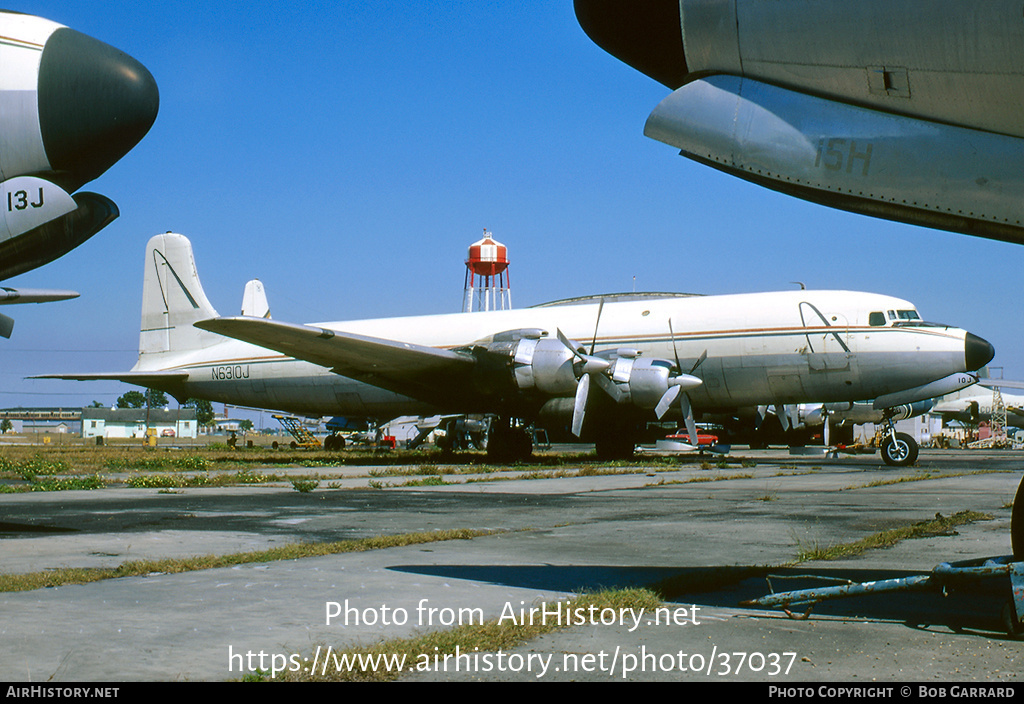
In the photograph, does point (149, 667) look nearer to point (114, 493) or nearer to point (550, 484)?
point (114, 493)

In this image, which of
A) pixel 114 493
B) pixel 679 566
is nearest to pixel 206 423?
pixel 114 493

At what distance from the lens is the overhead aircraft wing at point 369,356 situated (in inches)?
773

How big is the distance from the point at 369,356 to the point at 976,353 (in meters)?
14.9

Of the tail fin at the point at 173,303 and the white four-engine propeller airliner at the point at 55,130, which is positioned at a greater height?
the tail fin at the point at 173,303

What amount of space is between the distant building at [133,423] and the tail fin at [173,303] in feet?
256

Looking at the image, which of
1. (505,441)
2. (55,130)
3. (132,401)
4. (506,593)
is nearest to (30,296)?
(55,130)

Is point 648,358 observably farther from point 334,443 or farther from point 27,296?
point 334,443

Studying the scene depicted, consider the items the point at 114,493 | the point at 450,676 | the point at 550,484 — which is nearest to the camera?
the point at 450,676

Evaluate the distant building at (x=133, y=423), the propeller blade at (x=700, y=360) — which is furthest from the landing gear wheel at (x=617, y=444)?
the distant building at (x=133, y=423)

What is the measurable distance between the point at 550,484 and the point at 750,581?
31.1ft

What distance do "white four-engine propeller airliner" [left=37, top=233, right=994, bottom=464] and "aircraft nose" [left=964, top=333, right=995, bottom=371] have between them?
3 cm

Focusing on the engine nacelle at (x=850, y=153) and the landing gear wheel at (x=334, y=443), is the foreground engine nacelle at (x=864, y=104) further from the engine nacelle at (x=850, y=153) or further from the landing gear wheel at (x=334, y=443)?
the landing gear wheel at (x=334, y=443)

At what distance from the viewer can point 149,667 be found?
3447mm

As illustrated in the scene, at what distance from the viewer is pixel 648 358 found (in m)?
21.4
